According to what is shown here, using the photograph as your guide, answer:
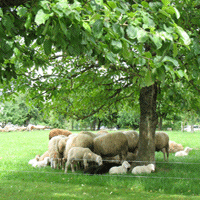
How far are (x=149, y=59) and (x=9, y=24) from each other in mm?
2000

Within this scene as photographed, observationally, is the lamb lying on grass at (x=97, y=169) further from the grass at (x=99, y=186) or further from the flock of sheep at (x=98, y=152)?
the grass at (x=99, y=186)

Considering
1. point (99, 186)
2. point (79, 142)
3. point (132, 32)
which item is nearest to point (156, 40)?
point (132, 32)

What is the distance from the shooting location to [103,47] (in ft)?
12.4

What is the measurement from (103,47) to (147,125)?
6.24 meters

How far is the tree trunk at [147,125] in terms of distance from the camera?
31.1 feet

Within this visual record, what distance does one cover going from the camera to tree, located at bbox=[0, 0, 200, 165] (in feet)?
10.7

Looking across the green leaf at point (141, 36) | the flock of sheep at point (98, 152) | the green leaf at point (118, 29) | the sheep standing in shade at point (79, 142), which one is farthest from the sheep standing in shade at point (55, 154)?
the green leaf at point (141, 36)

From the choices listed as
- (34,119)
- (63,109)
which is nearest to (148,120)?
(63,109)

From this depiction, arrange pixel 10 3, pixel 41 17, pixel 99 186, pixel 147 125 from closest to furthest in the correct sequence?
pixel 41 17 → pixel 10 3 → pixel 99 186 → pixel 147 125

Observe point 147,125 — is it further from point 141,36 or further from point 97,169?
point 141,36

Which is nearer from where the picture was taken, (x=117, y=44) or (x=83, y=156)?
(x=117, y=44)

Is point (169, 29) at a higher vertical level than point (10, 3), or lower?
lower

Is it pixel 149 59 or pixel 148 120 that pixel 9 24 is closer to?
pixel 149 59

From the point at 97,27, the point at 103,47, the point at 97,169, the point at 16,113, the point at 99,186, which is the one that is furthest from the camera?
the point at 16,113
